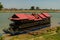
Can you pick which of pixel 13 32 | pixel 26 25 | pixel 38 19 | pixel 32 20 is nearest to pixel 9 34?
pixel 13 32

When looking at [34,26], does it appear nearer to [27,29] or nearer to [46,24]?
[27,29]

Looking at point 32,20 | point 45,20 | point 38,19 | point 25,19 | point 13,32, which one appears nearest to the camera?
point 13,32

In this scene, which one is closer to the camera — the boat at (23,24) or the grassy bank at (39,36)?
the grassy bank at (39,36)

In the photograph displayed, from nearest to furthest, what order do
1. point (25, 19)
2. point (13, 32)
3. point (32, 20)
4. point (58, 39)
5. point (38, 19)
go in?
1. point (58, 39)
2. point (13, 32)
3. point (25, 19)
4. point (32, 20)
5. point (38, 19)

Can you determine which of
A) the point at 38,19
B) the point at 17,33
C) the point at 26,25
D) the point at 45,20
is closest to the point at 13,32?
the point at 17,33

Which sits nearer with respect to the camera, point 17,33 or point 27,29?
point 17,33

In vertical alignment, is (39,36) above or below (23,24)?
below

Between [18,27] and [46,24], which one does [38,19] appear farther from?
[18,27]

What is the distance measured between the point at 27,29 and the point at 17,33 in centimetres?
467

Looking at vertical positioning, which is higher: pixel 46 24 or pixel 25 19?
pixel 25 19

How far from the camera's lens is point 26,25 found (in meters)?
50.5

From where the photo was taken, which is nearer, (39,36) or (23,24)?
(39,36)

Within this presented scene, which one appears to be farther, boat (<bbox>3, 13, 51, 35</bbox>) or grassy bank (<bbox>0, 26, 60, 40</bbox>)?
boat (<bbox>3, 13, 51, 35</bbox>)

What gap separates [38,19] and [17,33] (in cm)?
1300
